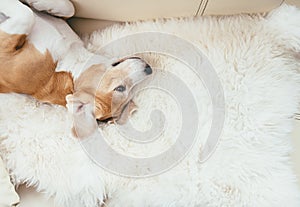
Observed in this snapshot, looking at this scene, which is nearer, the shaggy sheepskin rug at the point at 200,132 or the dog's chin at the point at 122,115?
the shaggy sheepskin rug at the point at 200,132

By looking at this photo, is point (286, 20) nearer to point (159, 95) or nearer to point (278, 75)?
point (278, 75)

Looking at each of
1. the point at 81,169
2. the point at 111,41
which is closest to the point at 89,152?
the point at 81,169

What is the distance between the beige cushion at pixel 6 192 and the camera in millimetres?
1318

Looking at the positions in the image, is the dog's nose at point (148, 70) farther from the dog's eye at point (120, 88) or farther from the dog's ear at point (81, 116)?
the dog's ear at point (81, 116)

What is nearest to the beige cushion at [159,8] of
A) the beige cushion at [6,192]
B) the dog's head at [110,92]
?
the dog's head at [110,92]

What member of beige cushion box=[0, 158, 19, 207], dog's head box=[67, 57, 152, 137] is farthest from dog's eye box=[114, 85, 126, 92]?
beige cushion box=[0, 158, 19, 207]

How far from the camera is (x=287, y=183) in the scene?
1.22m

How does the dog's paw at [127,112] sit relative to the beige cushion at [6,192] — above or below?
above

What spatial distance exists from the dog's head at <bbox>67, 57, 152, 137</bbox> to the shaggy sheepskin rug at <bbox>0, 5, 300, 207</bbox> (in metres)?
0.06

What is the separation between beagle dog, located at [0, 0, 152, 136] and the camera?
4.26ft

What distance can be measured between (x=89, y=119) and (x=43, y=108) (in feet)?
0.74

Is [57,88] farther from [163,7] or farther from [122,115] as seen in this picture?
[163,7]

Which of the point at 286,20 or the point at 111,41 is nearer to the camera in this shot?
the point at 286,20

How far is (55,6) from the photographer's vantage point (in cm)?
131
